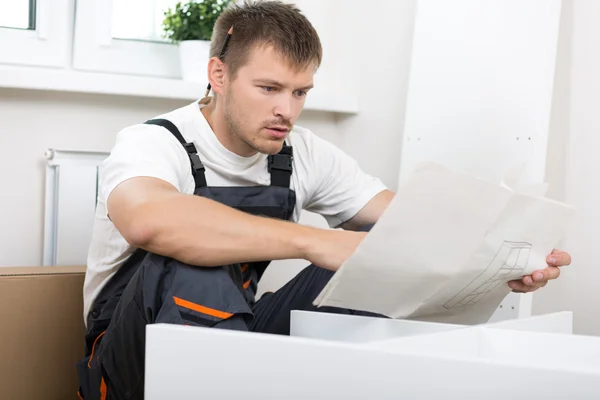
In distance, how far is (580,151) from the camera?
1.70 metres

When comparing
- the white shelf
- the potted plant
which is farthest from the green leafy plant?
the white shelf

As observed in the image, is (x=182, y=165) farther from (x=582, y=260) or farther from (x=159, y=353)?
(x=582, y=260)

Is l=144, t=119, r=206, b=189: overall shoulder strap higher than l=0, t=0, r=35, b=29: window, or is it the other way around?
l=0, t=0, r=35, b=29: window

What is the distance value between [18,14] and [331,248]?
1252 millimetres

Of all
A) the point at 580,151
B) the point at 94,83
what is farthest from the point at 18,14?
the point at 580,151

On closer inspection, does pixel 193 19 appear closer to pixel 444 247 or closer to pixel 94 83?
pixel 94 83

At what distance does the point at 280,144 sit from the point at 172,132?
0.19 metres

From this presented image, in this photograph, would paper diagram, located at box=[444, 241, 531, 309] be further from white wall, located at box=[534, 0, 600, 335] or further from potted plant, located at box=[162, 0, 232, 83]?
potted plant, located at box=[162, 0, 232, 83]

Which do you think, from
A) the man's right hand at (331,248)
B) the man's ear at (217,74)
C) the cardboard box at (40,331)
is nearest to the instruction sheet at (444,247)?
the man's right hand at (331,248)

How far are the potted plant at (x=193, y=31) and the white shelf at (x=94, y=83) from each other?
100 millimetres

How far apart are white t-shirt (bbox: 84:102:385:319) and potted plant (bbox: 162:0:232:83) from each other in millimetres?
506

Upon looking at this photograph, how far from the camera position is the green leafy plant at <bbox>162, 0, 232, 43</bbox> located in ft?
6.85

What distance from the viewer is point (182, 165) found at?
1.40 metres

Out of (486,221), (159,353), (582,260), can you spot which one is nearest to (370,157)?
(582,260)
